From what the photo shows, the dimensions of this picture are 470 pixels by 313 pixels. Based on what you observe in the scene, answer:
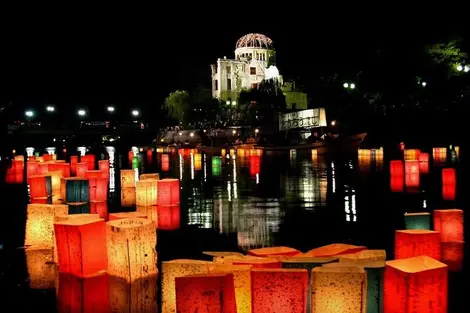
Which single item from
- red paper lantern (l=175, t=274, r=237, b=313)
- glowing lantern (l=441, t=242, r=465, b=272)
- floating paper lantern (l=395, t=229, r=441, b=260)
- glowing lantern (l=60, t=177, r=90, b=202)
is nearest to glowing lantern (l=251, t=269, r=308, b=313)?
red paper lantern (l=175, t=274, r=237, b=313)

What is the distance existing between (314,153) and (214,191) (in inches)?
664

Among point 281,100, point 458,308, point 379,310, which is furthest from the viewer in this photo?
point 281,100

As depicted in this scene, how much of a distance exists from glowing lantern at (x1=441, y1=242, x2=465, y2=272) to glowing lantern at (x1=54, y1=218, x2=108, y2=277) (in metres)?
4.08

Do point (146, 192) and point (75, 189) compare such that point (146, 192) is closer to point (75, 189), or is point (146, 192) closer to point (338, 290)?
point (75, 189)

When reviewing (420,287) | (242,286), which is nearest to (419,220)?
(420,287)

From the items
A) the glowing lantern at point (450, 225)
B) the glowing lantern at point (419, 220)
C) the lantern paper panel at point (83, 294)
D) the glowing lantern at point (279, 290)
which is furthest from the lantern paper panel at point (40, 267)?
the glowing lantern at point (450, 225)

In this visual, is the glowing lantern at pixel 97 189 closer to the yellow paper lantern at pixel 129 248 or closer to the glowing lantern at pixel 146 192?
the glowing lantern at pixel 146 192

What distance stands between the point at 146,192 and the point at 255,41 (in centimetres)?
7539

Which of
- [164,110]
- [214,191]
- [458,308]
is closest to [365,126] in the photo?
[214,191]

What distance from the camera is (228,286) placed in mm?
3930

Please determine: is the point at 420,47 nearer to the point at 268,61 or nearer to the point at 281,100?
the point at 281,100

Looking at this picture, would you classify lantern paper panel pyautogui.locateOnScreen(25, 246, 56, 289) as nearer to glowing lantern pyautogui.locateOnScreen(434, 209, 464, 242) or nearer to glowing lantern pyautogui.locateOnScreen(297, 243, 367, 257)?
glowing lantern pyautogui.locateOnScreen(297, 243, 367, 257)

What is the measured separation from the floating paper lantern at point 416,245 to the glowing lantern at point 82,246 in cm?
323

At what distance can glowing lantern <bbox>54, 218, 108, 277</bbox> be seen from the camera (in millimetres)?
5641
